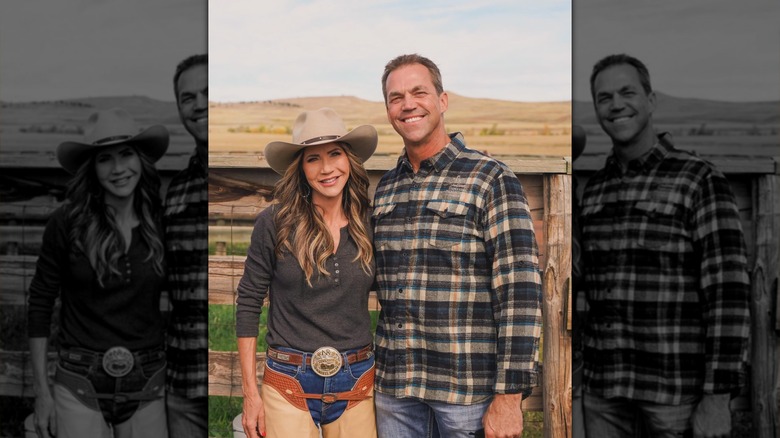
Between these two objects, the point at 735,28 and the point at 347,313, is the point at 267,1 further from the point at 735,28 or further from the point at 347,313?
the point at 735,28

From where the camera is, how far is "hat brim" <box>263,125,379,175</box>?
11.3 ft

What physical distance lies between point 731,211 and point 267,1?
98.8 inches

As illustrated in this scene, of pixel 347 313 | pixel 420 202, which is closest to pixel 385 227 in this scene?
pixel 420 202

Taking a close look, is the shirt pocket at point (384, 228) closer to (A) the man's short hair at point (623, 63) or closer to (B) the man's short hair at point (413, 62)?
(B) the man's short hair at point (413, 62)

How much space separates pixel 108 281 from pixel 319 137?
138 cm

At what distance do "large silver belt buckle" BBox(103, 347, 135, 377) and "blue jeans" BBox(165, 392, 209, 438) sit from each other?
10.2 inches

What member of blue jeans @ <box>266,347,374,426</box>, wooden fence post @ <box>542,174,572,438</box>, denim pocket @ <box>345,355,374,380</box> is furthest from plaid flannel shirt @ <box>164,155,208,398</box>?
wooden fence post @ <box>542,174,572,438</box>

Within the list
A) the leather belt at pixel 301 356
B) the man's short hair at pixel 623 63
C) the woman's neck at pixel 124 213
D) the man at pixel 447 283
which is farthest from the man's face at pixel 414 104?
the woman's neck at pixel 124 213

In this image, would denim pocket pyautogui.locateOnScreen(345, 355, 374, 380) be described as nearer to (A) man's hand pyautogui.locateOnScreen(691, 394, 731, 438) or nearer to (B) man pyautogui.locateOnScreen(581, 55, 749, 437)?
(B) man pyautogui.locateOnScreen(581, 55, 749, 437)

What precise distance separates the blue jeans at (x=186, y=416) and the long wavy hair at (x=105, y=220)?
2.28 feet

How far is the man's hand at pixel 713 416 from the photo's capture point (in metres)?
3.54

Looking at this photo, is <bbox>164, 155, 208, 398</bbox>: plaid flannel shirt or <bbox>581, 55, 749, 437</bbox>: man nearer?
<bbox>581, 55, 749, 437</bbox>: man

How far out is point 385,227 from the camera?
3.43m

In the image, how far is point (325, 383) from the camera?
3367mm
